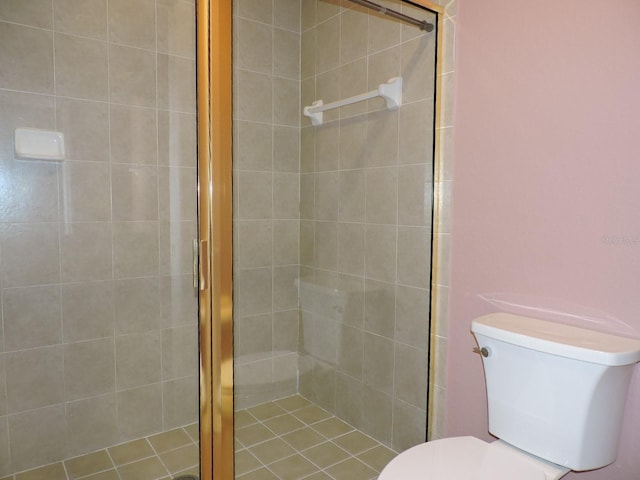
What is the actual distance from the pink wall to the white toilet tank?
9 cm

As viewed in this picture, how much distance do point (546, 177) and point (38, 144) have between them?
6.18 feet

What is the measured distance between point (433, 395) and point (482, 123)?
111cm

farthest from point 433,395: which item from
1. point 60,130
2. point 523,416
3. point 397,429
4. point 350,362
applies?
point 60,130

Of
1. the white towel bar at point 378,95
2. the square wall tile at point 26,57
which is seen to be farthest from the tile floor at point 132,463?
the square wall tile at point 26,57

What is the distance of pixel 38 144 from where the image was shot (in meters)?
1.68

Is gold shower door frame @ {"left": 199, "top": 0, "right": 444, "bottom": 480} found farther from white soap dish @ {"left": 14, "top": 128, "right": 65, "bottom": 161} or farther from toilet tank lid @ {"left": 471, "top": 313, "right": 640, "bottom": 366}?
toilet tank lid @ {"left": 471, "top": 313, "right": 640, "bottom": 366}

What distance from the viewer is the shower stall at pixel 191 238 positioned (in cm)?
→ 164

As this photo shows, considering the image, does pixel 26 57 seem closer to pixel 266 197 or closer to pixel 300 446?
pixel 266 197

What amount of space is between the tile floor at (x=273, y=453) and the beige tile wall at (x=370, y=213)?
101 mm

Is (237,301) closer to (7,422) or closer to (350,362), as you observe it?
(350,362)

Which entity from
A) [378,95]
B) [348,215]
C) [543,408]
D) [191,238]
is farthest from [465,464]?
[378,95]

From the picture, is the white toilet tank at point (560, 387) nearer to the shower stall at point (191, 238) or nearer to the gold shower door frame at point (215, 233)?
the shower stall at point (191, 238)

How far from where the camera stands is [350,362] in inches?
76.5

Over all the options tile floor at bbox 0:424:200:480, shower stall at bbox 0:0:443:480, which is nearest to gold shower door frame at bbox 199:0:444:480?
shower stall at bbox 0:0:443:480
